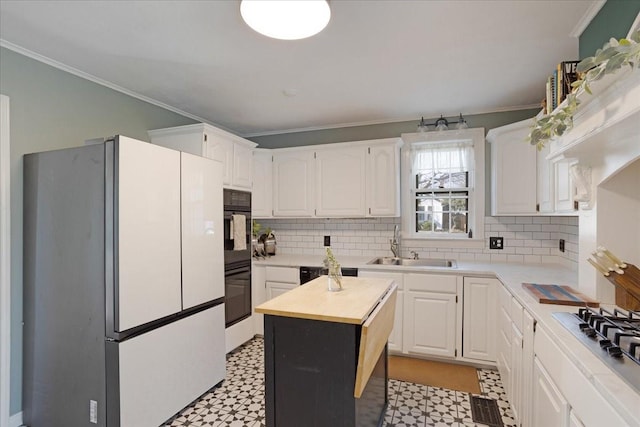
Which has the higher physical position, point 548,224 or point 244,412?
point 548,224

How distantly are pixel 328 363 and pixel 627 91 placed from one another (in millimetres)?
1691

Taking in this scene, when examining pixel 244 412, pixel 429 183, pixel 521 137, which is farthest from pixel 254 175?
pixel 521 137

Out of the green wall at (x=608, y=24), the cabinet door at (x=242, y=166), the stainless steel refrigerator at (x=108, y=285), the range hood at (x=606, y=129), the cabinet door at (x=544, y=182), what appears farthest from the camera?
the cabinet door at (x=242, y=166)

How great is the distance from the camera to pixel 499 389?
8.68 ft

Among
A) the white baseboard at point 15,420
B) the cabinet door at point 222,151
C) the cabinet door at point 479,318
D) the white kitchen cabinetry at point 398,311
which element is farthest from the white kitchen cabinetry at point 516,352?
the white baseboard at point 15,420

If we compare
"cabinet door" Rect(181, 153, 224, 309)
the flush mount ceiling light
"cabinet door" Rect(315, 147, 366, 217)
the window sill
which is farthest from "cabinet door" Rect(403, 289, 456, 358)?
the flush mount ceiling light

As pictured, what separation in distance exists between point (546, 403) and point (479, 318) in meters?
1.52

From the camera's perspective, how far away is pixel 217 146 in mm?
3236

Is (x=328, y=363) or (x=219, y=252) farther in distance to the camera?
(x=219, y=252)

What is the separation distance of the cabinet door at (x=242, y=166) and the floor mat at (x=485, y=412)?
2.84 m

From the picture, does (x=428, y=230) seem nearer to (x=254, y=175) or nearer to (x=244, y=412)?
(x=254, y=175)

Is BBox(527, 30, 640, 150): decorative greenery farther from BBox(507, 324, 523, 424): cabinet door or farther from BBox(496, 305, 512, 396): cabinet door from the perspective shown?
BBox(496, 305, 512, 396): cabinet door

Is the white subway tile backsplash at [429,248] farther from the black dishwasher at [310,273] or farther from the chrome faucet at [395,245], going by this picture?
the black dishwasher at [310,273]

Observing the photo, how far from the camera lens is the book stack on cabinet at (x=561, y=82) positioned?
1.74 metres
